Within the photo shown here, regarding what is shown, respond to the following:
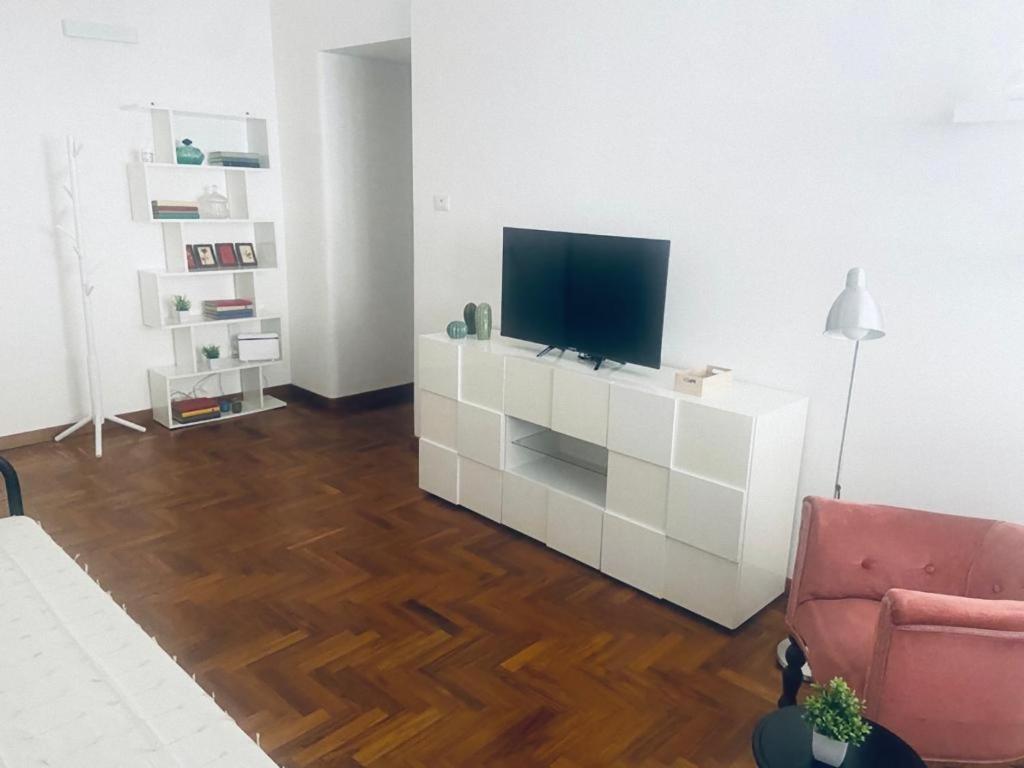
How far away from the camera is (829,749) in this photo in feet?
5.60

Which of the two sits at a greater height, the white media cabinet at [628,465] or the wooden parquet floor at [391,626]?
the white media cabinet at [628,465]

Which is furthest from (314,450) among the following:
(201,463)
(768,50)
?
(768,50)

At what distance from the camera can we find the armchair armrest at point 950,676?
1.88 meters

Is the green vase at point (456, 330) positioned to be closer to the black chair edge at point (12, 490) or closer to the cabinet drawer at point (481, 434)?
the cabinet drawer at point (481, 434)

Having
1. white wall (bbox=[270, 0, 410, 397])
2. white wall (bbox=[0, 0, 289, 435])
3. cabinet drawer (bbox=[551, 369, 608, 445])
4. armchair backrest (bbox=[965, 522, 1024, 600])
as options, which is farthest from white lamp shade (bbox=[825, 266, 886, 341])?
white wall (bbox=[0, 0, 289, 435])

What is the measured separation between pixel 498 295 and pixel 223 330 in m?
2.42

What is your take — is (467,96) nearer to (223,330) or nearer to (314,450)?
(314,450)

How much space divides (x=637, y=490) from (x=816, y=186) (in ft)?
4.42

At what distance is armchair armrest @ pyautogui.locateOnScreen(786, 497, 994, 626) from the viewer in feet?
7.86

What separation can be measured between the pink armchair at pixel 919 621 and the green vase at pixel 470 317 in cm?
203

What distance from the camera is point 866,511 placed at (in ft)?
8.02

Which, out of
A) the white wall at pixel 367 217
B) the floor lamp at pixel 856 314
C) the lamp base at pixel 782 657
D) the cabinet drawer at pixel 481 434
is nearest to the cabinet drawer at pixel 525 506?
the cabinet drawer at pixel 481 434

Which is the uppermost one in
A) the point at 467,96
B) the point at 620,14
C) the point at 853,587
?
the point at 620,14

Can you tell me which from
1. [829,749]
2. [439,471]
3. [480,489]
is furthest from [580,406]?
[829,749]
